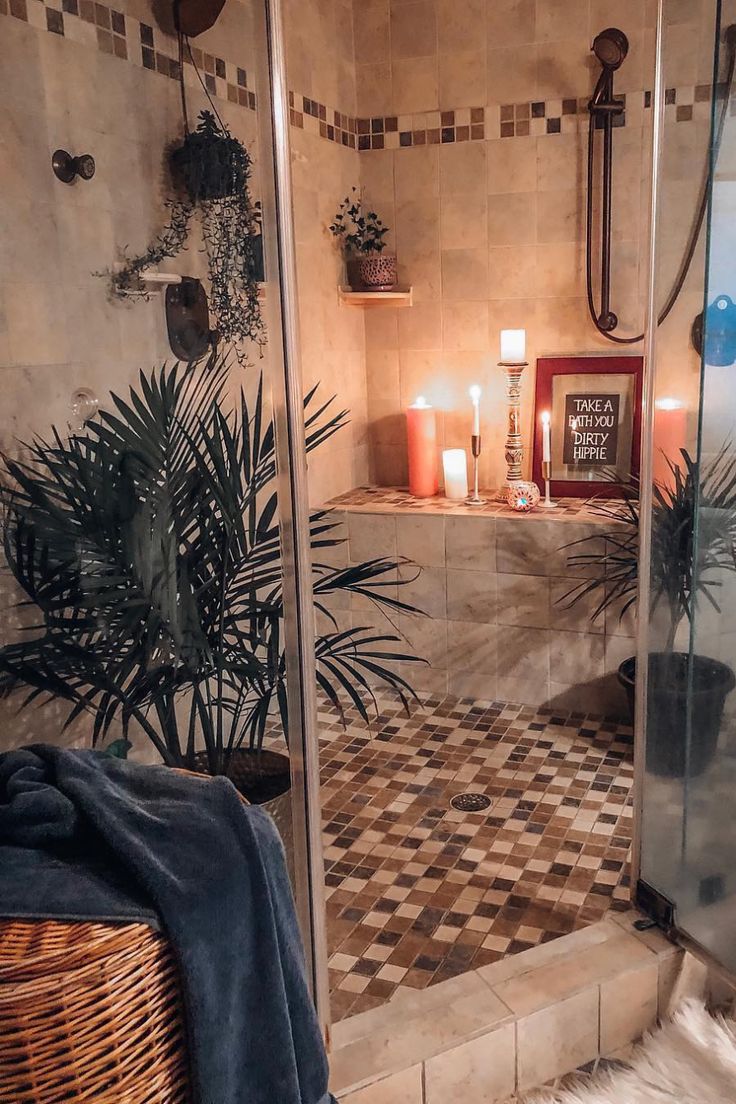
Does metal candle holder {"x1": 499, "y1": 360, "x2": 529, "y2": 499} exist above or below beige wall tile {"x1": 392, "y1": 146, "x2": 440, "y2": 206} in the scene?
below

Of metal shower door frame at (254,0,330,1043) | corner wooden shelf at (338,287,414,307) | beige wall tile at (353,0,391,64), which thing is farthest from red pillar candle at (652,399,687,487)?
beige wall tile at (353,0,391,64)

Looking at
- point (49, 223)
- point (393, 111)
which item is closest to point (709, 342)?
point (49, 223)

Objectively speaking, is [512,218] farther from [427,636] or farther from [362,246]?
[427,636]

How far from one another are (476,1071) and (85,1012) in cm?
97

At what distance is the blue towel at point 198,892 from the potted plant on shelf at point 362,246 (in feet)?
8.44

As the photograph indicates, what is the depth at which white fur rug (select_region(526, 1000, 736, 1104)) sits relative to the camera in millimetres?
1690

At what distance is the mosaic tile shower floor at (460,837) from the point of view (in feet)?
6.70

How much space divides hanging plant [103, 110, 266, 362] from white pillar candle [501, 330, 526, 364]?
6.38 feet

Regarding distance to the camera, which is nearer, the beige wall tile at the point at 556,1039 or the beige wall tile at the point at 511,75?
the beige wall tile at the point at 556,1039

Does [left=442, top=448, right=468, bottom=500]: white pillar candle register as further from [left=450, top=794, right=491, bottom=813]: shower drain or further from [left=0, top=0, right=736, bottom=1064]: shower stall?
[left=450, top=794, right=491, bottom=813]: shower drain

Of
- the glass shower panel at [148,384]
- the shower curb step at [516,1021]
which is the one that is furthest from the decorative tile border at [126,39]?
the shower curb step at [516,1021]

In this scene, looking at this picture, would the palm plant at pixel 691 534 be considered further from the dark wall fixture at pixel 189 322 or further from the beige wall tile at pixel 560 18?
the beige wall tile at pixel 560 18

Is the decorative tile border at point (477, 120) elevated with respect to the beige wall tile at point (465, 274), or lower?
elevated

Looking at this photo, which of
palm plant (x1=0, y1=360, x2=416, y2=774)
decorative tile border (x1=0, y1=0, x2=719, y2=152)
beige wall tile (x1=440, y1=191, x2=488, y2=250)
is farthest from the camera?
beige wall tile (x1=440, y1=191, x2=488, y2=250)
